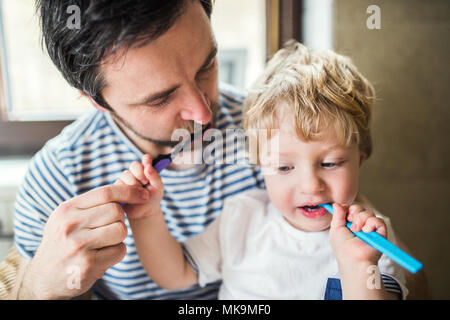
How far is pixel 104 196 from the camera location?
2.13 ft

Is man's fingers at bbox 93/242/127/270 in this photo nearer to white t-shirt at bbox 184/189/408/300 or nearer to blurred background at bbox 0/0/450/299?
white t-shirt at bbox 184/189/408/300

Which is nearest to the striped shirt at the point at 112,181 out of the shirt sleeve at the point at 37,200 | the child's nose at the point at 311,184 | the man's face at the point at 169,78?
the shirt sleeve at the point at 37,200

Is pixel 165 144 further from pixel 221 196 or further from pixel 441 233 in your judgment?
pixel 441 233

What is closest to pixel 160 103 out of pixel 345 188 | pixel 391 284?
pixel 345 188

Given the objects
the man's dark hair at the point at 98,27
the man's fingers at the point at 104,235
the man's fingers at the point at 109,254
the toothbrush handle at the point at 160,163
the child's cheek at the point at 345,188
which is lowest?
the man's fingers at the point at 109,254

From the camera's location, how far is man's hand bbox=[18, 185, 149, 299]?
647 millimetres

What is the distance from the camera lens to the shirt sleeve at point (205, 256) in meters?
0.83

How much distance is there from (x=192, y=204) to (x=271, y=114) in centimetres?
33

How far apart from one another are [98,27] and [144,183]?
28 cm

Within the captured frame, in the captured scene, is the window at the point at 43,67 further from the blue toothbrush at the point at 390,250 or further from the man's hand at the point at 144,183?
the blue toothbrush at the point at 390,250

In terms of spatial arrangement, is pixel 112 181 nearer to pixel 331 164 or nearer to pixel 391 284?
pixel 331 164

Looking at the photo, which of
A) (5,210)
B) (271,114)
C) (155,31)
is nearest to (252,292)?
(271,114)

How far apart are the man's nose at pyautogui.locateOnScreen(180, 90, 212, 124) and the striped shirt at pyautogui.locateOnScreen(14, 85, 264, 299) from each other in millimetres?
197

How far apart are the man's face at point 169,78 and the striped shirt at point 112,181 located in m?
0.15
